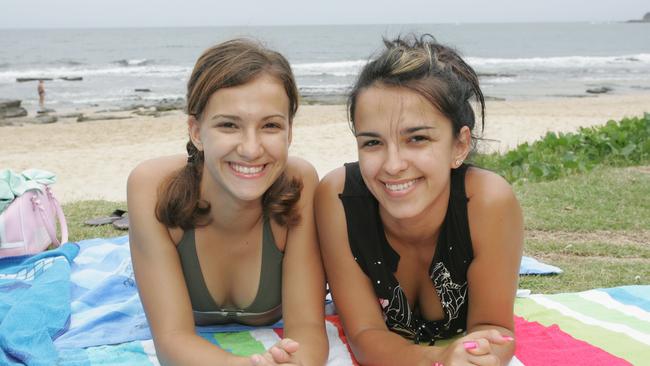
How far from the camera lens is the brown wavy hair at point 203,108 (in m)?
2.72

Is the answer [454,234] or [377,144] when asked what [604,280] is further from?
[377,144]

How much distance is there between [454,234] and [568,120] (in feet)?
49.3

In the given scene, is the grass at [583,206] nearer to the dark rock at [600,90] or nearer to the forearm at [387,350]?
the forearm at [387,350]

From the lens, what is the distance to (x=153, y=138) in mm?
15875

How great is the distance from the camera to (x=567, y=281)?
435 centimetres

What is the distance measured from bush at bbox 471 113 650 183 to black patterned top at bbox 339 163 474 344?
14.2 ft

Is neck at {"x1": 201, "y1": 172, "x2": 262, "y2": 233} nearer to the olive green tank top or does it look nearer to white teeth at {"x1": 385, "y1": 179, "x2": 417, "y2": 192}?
the olive green tank top

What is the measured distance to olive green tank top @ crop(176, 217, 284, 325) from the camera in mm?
3039

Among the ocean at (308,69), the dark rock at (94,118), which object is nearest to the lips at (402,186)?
the ocean at (308,69)

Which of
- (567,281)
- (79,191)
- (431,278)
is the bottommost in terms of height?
(79,191)

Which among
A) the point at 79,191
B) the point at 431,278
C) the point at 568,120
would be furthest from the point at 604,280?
the point at 568,120

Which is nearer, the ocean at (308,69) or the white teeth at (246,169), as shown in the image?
the white teeth at (246,169)

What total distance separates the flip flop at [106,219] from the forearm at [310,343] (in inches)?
137

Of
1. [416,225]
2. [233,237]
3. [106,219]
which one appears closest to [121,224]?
[106,219]
